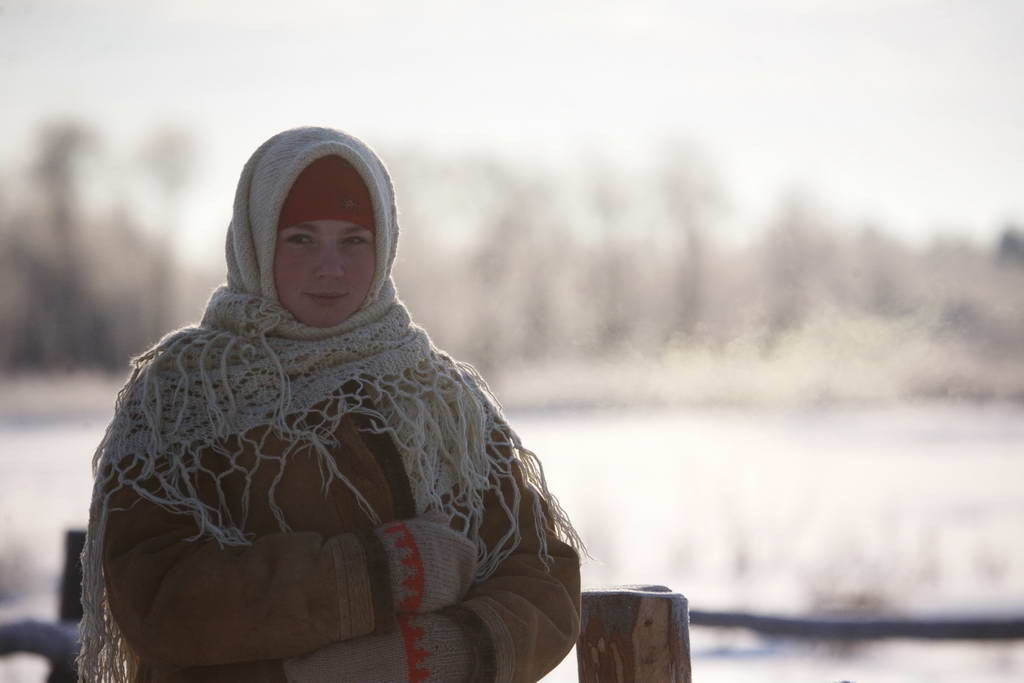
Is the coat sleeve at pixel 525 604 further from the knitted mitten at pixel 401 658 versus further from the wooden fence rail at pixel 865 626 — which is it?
the wooden fence rail at pixel 865 626

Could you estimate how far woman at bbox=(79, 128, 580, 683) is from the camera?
209 centimetres

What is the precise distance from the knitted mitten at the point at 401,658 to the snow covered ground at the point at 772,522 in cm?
72

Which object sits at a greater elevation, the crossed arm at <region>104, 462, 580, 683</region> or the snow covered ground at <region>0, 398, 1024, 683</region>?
the crossed arm at <region>104, 462, 580, 683</region>

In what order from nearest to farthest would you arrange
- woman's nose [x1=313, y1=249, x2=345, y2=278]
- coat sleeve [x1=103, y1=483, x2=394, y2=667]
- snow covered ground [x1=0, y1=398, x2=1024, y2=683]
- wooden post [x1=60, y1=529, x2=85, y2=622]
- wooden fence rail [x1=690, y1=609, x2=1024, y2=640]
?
coat sleeve [x1=103, y1=483, x2=394, y2=667]
woman's nose [x1=313, y1=249, x2=345, y2=278]
wooden post [x1=60, y1=529, x2=85, y2=622]
wooden fence rail [x1=690, y1=609, x2=1024, y2=640]
snow covered ground [x1=0, y1=398, x2=1024, y2=683]

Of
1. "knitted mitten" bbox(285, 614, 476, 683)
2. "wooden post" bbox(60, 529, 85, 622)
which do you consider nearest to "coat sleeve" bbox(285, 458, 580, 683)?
"knitted mitten" bbox(285, 614, 476, 683)

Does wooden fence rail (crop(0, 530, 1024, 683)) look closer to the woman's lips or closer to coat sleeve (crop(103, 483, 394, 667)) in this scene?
coat sleeve (crop(103, 483, 394, 667))

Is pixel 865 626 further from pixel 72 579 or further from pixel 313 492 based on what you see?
pixel 313 492

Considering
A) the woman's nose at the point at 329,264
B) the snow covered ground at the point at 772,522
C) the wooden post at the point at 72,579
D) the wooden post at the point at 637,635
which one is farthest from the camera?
the snow covered ground at the point at 772,522

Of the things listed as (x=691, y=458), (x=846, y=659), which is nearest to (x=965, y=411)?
(x=691, y=458)

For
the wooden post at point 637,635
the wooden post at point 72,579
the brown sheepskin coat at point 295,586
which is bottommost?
the wooden post at point 72,579

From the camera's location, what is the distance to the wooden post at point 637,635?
2756mm

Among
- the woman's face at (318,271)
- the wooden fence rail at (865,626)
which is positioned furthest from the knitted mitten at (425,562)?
the wooden fence rail at (865,626)

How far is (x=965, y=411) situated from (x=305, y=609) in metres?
19.9

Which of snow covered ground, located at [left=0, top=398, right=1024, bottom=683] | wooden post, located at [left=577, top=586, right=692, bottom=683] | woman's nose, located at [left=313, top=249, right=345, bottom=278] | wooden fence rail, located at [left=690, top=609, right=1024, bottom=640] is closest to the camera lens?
woman's nose, located at [left=313, top=249, right=345, bottom=278]
